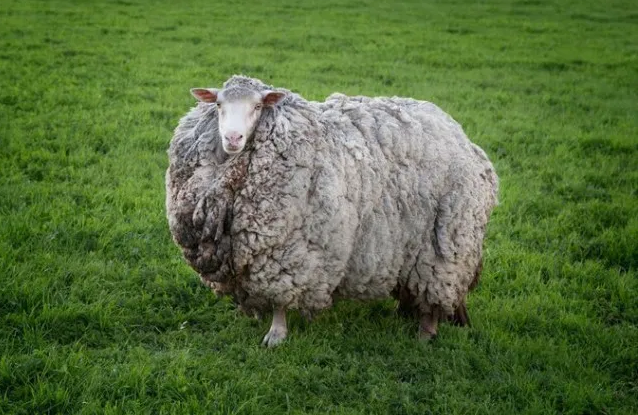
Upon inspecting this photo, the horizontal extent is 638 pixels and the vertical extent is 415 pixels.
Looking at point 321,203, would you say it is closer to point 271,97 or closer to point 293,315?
point 271,97

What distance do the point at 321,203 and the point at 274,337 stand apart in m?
0.96

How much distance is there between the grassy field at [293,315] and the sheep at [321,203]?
38 cm

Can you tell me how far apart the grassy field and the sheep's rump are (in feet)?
1.42

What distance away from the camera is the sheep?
416 cm

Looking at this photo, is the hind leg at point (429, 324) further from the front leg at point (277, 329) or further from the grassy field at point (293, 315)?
the front leg at point (277, 329)

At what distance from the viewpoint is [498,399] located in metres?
3.95

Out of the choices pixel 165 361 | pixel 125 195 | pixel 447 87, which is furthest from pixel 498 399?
pixel 447 87

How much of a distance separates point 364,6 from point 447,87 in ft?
30.8

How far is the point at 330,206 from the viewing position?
4.23 meters

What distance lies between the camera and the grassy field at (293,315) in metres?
3.88

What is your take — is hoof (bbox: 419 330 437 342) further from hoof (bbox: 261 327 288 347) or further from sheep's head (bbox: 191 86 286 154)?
sheep's head (bbox: 191 86 286 154)

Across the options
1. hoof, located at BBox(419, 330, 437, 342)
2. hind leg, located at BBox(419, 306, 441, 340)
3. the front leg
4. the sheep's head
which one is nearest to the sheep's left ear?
the sheep's head

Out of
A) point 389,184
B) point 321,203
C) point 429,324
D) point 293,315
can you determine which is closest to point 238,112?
point 321,203

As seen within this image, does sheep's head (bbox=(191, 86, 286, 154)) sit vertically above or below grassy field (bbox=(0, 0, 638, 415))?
above
